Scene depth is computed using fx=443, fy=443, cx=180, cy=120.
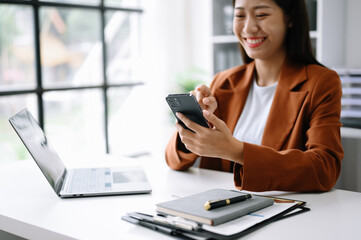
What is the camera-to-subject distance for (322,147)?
4.84ft

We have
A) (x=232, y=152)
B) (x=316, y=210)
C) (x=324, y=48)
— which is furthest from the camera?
(x=324, y=48)

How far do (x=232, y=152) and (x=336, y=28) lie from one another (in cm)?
191

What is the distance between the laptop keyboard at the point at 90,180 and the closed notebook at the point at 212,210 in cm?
36

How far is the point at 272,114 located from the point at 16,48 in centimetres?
210

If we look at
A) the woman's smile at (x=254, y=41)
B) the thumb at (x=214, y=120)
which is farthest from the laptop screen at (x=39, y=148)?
the woman's smile at (x=254, y=41)

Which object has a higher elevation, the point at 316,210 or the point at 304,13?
the point at 304,13

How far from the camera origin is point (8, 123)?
3207 millimetres

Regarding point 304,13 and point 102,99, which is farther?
point 102,99

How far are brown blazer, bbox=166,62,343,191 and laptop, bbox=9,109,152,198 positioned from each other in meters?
0.25

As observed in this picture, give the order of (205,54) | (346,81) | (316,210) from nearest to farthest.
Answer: (316,210), (346,81), (205,54)

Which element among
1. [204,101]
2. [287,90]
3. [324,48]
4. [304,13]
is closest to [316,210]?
[204,101]

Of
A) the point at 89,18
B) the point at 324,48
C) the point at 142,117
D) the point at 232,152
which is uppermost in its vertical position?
the point at 89,18

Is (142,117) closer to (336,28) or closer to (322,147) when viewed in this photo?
(336,28)

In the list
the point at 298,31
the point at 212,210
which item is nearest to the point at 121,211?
the point at 212,210
